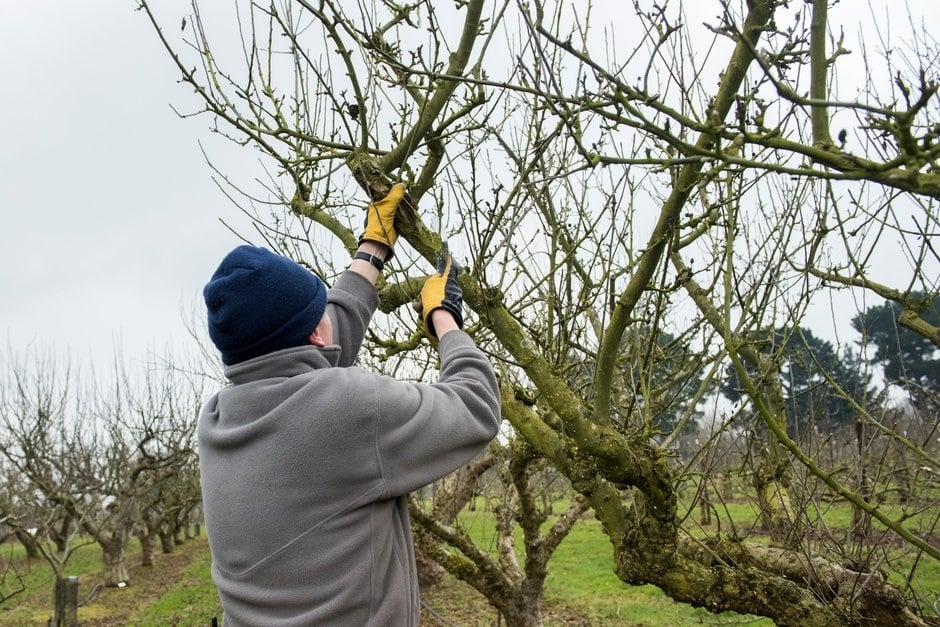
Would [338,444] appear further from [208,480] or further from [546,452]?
[546,452]

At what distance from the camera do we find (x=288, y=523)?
175cm

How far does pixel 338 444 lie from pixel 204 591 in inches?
612

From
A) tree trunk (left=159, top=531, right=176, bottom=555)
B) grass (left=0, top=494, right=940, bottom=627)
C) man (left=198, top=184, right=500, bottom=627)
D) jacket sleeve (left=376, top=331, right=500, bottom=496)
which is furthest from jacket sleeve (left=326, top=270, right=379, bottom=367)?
tree trunk (left=159, top=531, right=176, bottom=555)

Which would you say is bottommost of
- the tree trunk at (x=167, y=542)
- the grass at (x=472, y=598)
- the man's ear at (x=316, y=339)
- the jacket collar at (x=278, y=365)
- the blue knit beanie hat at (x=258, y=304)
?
the tree trunk at (x=167, y=542)

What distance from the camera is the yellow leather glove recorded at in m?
2.41

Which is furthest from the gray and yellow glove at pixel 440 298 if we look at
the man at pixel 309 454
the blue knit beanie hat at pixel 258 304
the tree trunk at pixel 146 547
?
the tree trunk at pixel 146 547

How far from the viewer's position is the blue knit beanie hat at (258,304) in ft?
5.92

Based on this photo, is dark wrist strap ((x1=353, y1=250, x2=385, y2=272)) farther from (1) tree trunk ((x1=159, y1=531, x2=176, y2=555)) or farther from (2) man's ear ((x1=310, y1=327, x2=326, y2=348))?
(1) tree trunk ((x1=159, y1=531, x2=176, y2=555))

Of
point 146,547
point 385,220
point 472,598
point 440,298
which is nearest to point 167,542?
point 146,547

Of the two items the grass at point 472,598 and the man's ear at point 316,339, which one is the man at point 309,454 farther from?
the grass at point 472,598

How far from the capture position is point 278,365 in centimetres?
182

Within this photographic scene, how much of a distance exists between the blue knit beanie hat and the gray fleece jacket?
48 millimetres

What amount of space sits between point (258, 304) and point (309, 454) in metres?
0.39

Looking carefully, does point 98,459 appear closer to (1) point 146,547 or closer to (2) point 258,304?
(1) point 146,547
